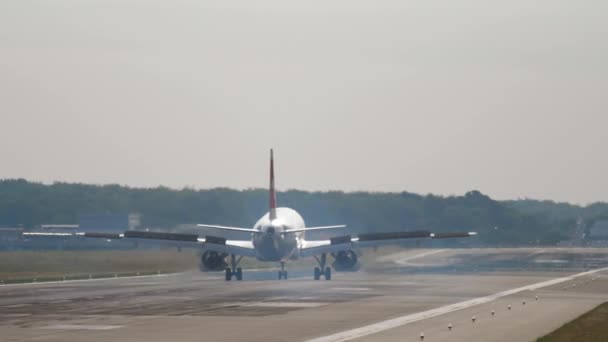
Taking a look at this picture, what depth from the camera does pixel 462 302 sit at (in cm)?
5500

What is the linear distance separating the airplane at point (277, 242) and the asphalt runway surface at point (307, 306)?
5.19 ft

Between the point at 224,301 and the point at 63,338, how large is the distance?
1913 cm

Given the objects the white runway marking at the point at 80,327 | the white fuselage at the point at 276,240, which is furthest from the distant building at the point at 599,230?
the white runway marking at the point at 80,327

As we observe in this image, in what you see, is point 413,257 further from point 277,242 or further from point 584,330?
point 584,330

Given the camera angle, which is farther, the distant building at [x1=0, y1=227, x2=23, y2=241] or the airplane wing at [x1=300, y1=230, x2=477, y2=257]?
the distant building at [x1=0, y1=227, x2=23, y2=241]

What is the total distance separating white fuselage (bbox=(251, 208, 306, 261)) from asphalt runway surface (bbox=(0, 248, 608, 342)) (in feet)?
6.47

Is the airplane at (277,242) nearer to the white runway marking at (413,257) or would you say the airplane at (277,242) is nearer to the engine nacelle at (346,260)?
the engine nacelle at (346,260)

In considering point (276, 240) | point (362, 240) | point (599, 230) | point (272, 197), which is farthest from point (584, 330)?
point (599, 230)

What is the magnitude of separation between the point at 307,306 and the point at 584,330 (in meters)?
Answer: 16.0

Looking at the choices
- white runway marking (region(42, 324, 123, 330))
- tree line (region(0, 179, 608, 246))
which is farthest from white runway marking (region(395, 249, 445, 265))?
white runway marking (region(42, 324, 123, 330))

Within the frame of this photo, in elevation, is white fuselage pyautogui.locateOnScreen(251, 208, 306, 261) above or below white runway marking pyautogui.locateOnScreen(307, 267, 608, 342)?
above

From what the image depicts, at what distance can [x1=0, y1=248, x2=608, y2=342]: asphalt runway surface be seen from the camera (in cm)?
3934

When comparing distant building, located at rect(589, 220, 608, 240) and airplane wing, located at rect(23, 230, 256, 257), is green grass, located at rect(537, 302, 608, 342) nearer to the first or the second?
airplane wing, located at rect(23, 230, 256, 257)

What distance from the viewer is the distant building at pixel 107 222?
12369cm
